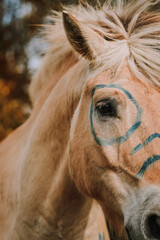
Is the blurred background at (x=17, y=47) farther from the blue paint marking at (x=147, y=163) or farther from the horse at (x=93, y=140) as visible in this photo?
the blue paint marking at (x=147, y=163)

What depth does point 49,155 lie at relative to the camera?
2289mm

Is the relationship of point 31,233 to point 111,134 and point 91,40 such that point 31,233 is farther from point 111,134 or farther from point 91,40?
point 91,40

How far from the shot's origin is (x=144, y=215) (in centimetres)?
156

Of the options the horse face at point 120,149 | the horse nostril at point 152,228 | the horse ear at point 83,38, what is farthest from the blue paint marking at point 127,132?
the horse nostril at point 152,228

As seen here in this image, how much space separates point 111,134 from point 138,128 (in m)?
0.18

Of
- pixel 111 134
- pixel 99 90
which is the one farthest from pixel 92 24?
pixel 111 134

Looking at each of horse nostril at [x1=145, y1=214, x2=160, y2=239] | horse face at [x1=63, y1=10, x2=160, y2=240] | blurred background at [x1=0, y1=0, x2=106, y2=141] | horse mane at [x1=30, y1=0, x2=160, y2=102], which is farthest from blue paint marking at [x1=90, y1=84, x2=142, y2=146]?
blurred background at [x1=0, y1=0, x2=106, y2=141]

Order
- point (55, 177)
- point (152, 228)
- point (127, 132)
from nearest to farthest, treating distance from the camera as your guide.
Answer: point (152, 228), point (127, 132), point (55, 177)

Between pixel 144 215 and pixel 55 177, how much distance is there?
2.87ft

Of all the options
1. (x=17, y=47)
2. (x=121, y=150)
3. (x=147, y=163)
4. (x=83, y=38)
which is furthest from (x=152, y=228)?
(x=17, y=47)

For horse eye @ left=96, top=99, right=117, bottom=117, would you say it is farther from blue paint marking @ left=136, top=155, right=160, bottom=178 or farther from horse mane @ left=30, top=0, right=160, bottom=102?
blue paint marking @ left=136, top=155, right=160, bottom=178

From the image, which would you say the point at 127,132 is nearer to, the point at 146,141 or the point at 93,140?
the point at 146,141

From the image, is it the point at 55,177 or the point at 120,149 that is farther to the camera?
the point at 55,177

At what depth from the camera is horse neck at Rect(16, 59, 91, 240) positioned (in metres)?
2.20
